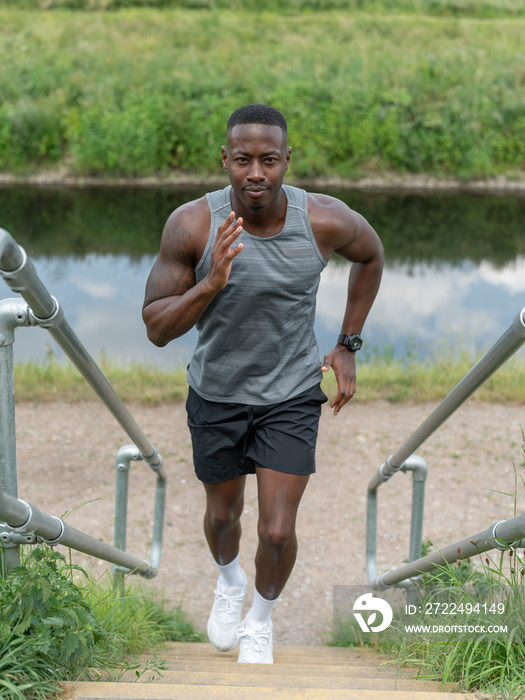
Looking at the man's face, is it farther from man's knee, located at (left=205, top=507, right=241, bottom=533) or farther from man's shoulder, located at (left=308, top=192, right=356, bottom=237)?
man's knee, located at (left=205, top=507, right=241, bottom=533)

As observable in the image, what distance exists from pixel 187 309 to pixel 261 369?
45 centimetres

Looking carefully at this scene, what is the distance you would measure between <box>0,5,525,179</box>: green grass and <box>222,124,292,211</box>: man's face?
12.1m

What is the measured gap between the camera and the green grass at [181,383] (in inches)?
259

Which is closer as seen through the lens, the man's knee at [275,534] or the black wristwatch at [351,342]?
the man's knee at [275,534]

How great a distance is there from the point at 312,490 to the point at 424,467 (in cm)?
225

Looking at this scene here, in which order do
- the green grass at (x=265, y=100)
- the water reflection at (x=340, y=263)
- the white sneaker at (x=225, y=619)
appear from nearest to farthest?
the white sneaker at (x=225, y=619)
the water reflection at (x=340, y=263)
the green grass at (x=265, y=100)


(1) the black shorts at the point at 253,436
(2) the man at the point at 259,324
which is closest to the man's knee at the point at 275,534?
(2) the man at the point at 259,324

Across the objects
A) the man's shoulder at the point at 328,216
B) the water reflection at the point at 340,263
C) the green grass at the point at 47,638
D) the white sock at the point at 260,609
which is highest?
the water reflection at the point at 340,263

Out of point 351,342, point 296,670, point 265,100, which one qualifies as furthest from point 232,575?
point 265,100

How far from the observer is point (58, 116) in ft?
49.3

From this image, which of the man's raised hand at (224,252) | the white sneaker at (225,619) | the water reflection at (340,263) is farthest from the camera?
the water reflection at (340,263)

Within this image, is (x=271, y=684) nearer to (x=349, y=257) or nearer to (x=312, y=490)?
(x=349, y=257)

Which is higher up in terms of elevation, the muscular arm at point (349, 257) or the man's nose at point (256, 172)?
the man's nose at point (256, 172)

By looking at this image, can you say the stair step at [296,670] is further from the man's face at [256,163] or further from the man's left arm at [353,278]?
the man's face at [256,163]
